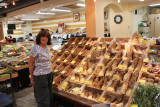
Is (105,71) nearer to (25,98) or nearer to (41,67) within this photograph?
(41,67)

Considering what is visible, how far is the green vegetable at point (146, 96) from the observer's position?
191 cm

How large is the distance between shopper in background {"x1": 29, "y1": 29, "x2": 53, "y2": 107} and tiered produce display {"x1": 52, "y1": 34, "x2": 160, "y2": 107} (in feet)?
1.11

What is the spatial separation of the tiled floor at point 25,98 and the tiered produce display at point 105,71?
4.32 feet

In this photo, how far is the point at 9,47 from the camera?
605 centimetres

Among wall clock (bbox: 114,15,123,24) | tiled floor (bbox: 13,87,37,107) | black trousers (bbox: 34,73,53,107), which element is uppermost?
wall clock (bbox: 114,15,123,24)

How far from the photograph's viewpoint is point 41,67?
259cm

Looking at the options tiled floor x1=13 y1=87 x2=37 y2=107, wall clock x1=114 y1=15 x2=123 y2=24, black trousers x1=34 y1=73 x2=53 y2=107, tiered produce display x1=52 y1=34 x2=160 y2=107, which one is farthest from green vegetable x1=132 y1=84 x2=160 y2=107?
wall clock x1=114 y1=15 x2=123 y2=24

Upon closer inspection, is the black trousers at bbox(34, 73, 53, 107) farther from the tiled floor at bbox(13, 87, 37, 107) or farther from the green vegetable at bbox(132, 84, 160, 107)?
the green vegetable at bbox(132, 84, 160, 107)

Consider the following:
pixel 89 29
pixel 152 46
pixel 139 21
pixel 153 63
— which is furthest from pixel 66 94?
pixel 139 21

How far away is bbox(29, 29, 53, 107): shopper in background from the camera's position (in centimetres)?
255

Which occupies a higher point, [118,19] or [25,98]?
[118,19]

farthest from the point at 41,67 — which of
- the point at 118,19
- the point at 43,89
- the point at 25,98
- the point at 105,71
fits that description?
the point at 118,19

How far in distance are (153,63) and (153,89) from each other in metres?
0.83

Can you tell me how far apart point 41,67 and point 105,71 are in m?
1.24
